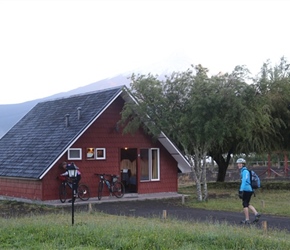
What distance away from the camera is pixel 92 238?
1009cm

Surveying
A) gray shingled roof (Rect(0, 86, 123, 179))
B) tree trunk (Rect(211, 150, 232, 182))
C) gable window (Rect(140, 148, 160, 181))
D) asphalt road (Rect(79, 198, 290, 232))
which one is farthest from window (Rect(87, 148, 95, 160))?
tree trunk (Rect(211, 150, 232, 182))

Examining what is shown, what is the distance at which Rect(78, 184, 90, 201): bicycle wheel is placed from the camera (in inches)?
836

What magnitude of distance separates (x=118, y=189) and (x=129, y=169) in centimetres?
298

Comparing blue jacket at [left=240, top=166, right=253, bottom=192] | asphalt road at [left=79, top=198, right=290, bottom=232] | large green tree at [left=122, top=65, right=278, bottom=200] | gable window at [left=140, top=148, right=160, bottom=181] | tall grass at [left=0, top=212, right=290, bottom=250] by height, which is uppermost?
large green tree at [left=122, top=65, right=278, bottom=200]

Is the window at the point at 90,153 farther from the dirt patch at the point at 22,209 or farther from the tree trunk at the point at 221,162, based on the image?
the tree trunk at the point at 221,162

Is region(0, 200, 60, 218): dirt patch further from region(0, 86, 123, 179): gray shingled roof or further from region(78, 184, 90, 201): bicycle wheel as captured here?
region(78, 184, 90, 201): bicycle wheel

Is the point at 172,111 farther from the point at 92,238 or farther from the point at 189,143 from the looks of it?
the point at 92,238

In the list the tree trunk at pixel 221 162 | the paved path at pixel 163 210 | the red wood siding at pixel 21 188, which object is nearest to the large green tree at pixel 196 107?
the paved path at pixel 163 210

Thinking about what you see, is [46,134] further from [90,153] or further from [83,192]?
[83,192]

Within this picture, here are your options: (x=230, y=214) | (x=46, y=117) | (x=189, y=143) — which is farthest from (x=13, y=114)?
(x=230, y=214)

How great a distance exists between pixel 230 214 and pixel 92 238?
7.21 metres

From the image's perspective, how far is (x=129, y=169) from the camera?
1000 inches

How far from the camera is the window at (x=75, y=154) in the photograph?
21516mm

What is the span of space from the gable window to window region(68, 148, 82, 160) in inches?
142
